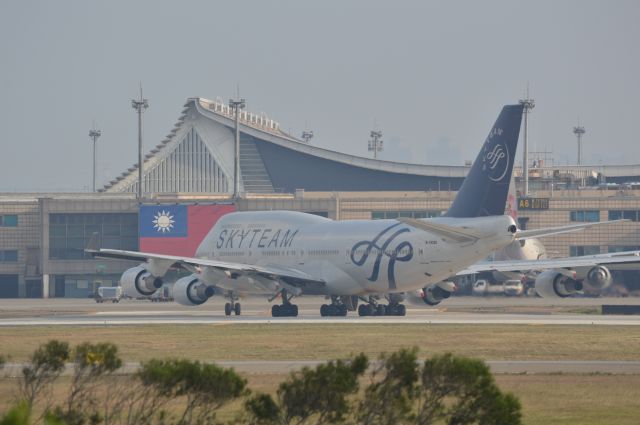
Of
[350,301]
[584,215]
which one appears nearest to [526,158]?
[584,215]

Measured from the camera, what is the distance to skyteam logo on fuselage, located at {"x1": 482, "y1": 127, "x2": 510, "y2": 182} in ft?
180

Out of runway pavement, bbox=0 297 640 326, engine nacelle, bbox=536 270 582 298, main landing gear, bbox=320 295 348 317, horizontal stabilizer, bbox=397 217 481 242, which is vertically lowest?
runway pavement, bbox=0 297 640 326

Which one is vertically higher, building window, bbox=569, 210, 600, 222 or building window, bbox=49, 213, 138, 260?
building window, bbox=569, 210, 600, 222

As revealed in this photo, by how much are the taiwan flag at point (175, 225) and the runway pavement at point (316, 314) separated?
1489cm

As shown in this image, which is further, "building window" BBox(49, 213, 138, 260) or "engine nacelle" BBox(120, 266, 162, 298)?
"building window" BBox(49, 213, 138, 260)

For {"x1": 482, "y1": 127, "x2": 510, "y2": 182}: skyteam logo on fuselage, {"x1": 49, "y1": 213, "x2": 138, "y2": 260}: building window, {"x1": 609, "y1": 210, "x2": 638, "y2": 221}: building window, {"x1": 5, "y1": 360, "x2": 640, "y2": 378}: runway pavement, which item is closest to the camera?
{"x1": 5, "y1": 360, "x2": 640, "y2": 378}: runway pavement

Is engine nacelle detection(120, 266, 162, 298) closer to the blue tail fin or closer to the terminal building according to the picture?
the blue tail fin

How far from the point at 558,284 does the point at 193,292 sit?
18.2 meters

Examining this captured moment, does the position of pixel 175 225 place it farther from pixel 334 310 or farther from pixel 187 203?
pixel 334 310

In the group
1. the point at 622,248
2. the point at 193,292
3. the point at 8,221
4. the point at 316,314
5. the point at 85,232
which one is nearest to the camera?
the point at 193,292

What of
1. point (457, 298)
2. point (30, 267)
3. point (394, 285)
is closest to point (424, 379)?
point (394, 285)

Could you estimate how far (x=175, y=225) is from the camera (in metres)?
104

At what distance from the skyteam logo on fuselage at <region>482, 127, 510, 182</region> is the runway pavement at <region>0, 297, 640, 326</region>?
20.5 feet

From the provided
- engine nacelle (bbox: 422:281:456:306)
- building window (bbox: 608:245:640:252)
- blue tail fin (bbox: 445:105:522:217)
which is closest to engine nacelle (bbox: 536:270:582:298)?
engine nacelle (bbox: 422:281:456:306)
